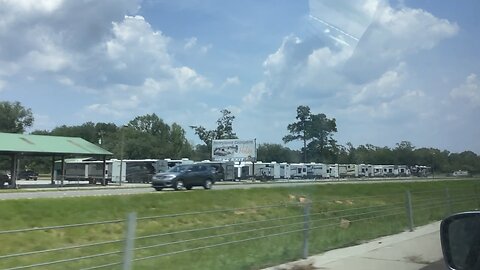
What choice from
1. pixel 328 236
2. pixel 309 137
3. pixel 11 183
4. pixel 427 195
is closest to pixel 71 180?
pixel 11 183

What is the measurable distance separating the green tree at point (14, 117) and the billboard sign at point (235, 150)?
42.9 meters

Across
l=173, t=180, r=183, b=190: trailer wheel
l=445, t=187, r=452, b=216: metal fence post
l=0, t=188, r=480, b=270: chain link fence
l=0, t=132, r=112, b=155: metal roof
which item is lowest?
l=0, t=188, r=480, b=270: chain link fence

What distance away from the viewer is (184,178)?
3294 cm

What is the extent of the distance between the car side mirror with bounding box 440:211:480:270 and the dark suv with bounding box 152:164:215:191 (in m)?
29.3

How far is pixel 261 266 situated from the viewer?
9297 millimetres

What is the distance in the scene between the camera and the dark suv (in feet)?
105

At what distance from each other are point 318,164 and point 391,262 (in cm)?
6259

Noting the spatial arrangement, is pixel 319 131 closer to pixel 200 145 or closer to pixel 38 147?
pixel 38 147

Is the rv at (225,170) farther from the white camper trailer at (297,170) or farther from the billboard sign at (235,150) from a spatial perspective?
the white camper trailer at (297,170)

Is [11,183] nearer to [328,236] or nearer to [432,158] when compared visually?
[328,236]

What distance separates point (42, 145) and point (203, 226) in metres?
32.2

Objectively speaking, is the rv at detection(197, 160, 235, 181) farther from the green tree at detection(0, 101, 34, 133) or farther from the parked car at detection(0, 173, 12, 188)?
the green tree at detection(0, 101, 34, 133)

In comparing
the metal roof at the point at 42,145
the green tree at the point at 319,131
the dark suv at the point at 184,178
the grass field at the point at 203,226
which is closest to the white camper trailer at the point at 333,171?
the green tree at the point at 319,131

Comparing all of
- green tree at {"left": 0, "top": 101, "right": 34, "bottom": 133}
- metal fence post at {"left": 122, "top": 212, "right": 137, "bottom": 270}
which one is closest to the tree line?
green tree at {"left": 0, "top": 101, "right": 34, "bottom": 133}
